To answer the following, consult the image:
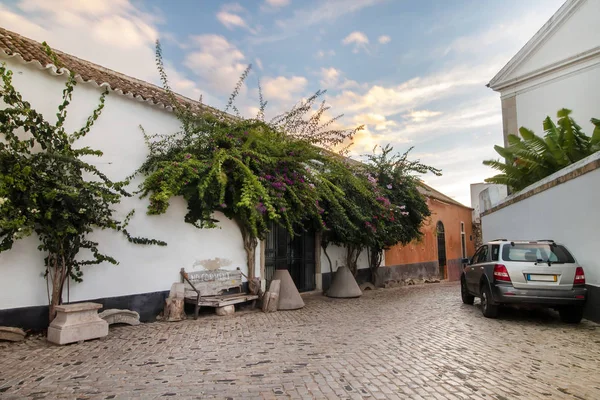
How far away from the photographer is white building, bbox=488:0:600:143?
13.2 m

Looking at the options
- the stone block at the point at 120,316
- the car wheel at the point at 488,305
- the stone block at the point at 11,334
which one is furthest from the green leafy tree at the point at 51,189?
the car wheel at the point at 488,305

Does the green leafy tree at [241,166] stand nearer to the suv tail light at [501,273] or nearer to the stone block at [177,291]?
the stone block at [177,291]

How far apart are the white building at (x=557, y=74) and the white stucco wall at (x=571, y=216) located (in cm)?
475

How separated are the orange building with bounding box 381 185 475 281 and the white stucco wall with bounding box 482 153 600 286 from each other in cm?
558

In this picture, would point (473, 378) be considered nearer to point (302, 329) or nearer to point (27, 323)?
point (302, 329)

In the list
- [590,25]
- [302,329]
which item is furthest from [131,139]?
[590,25]

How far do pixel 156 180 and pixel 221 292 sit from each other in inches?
117

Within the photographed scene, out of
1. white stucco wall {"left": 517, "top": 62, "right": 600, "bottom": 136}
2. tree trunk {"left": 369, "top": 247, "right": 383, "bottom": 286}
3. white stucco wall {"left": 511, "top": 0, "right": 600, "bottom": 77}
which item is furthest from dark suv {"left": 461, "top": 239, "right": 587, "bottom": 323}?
white stucco wall {"left": 511, "top": 0, "right": 600, "bottom": 77}

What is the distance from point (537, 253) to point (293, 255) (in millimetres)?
6683

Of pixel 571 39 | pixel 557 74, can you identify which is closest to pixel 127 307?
pixel 557 74

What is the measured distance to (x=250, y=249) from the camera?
32.3 ft

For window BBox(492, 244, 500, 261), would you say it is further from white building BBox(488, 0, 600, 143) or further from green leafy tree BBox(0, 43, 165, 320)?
white building BBox(488, 0, 600, 143)

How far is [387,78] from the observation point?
34.7 ft

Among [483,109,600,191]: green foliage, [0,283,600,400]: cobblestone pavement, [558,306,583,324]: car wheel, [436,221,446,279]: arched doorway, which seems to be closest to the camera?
[0,283,600,400]: cobblestone pavement
